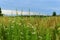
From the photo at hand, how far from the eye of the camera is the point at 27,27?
694 centimetres

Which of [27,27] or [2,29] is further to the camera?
[2,29]

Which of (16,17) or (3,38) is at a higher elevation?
(16,17)

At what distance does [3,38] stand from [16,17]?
117 centimetres

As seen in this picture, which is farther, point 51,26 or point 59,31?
point 51,26

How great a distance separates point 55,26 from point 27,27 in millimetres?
1181

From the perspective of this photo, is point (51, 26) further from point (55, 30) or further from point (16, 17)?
point (16, 17)

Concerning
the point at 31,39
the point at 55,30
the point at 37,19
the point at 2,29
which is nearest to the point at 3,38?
the point at 2,29

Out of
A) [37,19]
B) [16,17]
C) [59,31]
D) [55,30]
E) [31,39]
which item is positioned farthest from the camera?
[37,19]

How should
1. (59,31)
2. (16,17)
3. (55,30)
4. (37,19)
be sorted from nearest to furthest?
(59,31)
(55,30)
(16,17)
(37,19)

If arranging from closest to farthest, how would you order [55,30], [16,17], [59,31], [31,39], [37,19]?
1. [31,39]
2. [59,31]
3. [55,30]
4. [16,17]
5. [37,19]

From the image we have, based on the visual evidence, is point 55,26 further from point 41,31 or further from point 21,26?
point 21,26

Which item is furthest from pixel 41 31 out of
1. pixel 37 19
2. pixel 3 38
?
pixel 37 19

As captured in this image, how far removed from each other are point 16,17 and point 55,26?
140 cm

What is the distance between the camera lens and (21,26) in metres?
7.24
